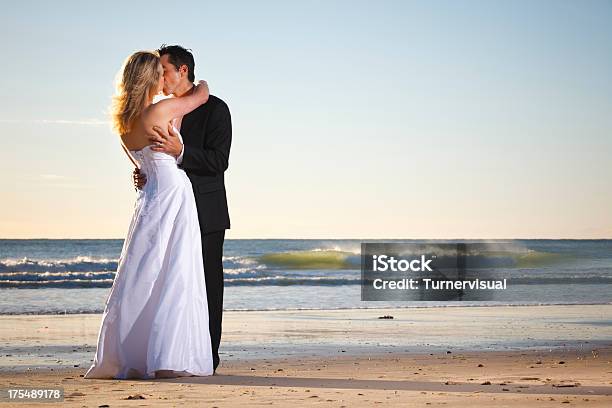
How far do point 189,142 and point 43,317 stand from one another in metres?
5.79

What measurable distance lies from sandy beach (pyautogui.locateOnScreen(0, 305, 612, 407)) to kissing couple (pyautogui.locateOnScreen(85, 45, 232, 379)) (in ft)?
0.58

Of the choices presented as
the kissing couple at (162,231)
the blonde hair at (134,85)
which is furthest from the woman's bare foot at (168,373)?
the blonde hair at (134,85)

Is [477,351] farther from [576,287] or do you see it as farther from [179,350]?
[576,287]

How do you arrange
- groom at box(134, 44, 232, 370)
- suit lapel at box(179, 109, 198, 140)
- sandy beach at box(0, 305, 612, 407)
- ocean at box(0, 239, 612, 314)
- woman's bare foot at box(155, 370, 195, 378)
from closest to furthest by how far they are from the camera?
sandy beach at box(0, 305, 612, 407)
woman's bare foot at box(155, 370, 195, 378)
groom at box(134, 44, 232, 370)
suit lapel at box(179, 109, 198, 140)
ocean at box(0, 239, 612, 314)

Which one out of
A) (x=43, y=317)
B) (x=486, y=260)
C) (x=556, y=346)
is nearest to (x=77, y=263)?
(x=486, y=260)

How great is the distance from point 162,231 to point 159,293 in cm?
34

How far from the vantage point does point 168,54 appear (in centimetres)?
565

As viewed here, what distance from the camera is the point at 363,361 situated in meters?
6.74

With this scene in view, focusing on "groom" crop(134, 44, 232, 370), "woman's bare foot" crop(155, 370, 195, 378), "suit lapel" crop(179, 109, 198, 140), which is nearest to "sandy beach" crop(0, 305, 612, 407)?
"woman's bare foot" crop(155, 370, 195, 378)

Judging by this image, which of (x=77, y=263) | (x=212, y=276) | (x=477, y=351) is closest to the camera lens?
(x=212, y=276)

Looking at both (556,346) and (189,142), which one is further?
(556,346)

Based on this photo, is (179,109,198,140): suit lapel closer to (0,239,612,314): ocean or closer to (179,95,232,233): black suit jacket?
(179,95,232,233): black suit jacket

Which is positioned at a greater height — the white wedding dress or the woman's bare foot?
the white wedding dress

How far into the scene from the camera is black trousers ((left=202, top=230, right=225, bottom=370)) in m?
5.82
